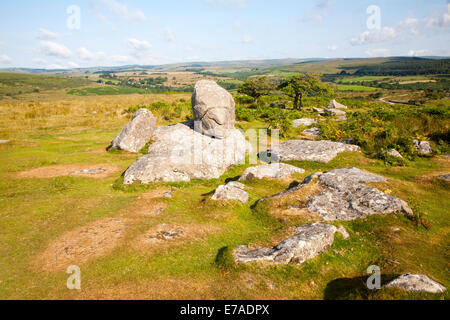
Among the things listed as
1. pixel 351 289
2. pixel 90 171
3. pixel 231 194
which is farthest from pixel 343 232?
pixel 90 171

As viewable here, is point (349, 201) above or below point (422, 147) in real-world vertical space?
below

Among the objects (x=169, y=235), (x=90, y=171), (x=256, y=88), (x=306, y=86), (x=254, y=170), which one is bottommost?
(x=169, y=235)

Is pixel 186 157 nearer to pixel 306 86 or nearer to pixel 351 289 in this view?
pixel 351 289

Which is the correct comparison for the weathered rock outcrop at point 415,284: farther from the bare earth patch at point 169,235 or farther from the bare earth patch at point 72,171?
the bare earth patch at point 72,171

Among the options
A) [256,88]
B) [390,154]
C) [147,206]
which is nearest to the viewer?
[147,206]

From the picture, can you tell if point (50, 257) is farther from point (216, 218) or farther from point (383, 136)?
point (383, 136)

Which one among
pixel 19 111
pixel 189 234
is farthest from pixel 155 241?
pixel 19 111
